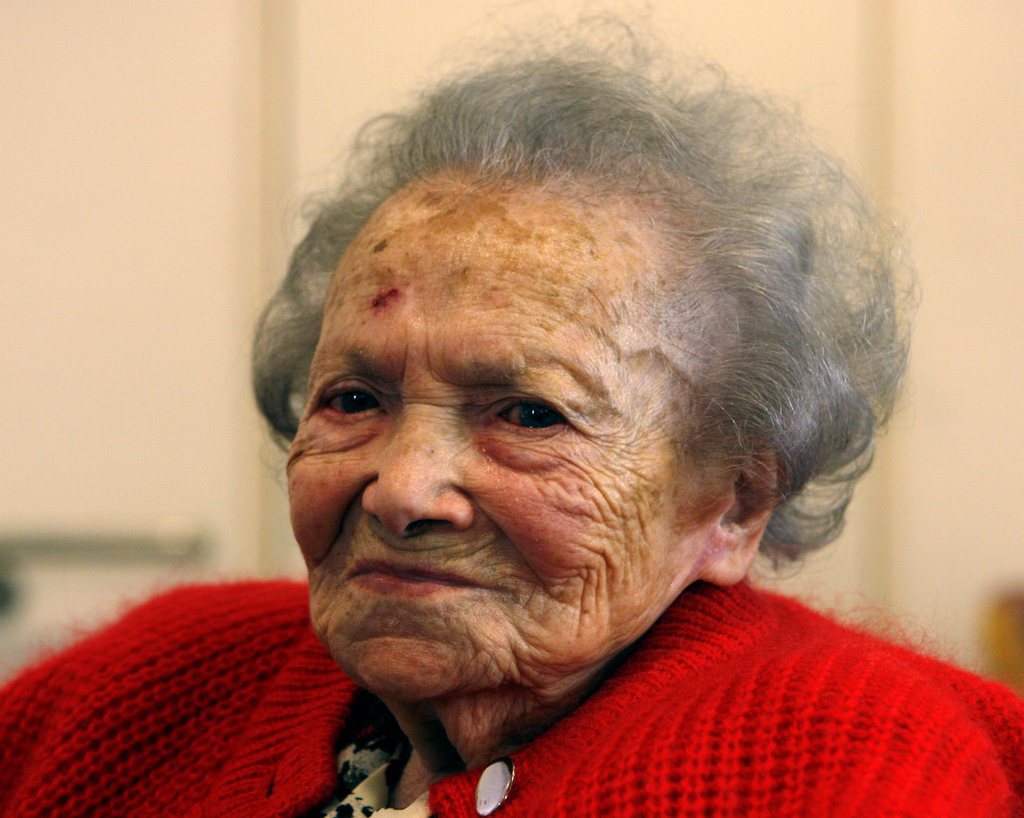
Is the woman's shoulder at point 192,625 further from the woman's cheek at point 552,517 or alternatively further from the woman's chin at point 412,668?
the woman's cheek at point 552,517

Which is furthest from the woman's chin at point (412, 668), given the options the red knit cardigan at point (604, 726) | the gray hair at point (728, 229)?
the gray hair at point (728, 229)

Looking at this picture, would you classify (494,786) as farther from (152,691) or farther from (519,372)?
(152,691)

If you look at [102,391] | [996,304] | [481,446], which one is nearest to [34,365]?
[102,391]

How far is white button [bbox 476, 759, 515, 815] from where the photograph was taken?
116 centimetres

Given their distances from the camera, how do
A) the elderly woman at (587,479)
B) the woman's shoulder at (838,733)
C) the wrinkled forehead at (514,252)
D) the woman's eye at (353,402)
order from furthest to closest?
1. the woman's eye at (353,402)
2. the wrinkled forehead at (514,252)
3. the elderly woman at (587,479)
4. the woman's shoulder at (838,733)

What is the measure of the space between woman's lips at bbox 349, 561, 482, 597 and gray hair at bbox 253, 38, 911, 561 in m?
0.29

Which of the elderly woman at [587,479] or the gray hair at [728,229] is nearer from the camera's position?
the elderly woman at [587,479]

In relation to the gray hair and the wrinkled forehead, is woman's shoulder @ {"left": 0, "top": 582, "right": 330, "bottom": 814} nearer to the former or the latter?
the gray hair

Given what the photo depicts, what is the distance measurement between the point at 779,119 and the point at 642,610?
0.64 meters

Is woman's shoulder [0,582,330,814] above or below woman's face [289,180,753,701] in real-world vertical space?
below

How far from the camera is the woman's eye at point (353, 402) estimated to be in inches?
50.3

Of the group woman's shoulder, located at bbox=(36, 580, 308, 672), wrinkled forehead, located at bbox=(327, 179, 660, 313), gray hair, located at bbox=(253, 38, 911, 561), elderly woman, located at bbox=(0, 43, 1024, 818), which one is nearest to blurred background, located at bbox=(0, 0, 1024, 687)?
woman's shoulder, located at bbox=(36, 580, 308, 672)

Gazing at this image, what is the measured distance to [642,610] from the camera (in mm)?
1222

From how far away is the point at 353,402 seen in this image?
4.23ft
